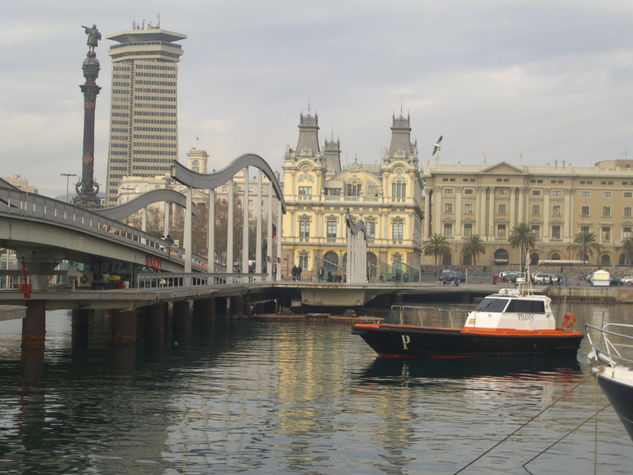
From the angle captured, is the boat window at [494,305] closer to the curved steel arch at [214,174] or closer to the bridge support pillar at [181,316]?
the curved steel arch at [214,174]

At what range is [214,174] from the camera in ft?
190

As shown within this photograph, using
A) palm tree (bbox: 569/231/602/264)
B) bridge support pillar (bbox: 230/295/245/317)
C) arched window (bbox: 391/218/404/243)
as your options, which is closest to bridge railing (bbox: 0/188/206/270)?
bridge support pillar (bbox: 230/295/245/317)

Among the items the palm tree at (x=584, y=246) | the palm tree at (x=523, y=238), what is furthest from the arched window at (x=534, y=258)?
the palm tree at (x=584, y=246)

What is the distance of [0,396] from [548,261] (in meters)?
142

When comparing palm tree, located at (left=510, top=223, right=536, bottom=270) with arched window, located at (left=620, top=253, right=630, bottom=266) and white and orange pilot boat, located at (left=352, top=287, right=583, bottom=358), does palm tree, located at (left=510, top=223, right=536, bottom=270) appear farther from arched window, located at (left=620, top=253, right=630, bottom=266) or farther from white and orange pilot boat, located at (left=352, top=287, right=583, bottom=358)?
white and orange pilot boat, located at (left=352, top=287, right=583, bottom=358)

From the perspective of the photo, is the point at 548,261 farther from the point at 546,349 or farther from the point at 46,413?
the point at 46,413

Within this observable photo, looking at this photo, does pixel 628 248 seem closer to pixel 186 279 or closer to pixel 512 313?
pixel 186 279

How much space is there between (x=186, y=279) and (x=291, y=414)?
27.3m

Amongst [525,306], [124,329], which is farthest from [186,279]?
[525,306]

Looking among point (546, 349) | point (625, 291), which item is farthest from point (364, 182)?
point (546, 349)

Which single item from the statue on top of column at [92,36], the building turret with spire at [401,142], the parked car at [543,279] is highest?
the statue on top of column at [92,36]

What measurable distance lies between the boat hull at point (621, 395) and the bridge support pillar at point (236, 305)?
49951 millimetres

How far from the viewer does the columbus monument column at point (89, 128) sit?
452ft

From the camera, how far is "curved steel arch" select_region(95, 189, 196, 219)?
64.9 metres
